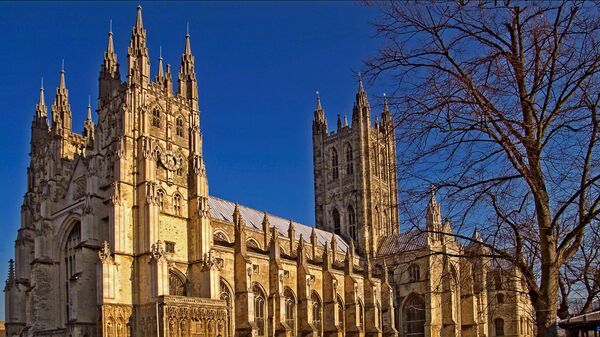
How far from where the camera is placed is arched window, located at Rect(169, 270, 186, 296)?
148 feet

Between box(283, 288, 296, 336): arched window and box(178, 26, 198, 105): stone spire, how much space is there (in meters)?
17.3

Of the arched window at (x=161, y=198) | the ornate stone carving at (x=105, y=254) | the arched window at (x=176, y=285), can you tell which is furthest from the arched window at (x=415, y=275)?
the ornate stone carving at (x=105, y=254)

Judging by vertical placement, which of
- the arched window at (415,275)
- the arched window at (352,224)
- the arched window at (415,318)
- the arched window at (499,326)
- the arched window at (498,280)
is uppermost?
the arched window at (352,224)

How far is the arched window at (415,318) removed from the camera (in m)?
67.8

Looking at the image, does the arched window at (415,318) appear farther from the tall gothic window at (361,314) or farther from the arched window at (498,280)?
the arched window at (498,280)

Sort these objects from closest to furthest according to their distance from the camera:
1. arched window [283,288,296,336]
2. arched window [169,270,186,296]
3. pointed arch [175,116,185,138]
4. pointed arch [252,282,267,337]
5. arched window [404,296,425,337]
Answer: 1. arched window [169,270,186,296]
2. pointed arch [175,116,185,138]
3. pointed arch [252,282,267,337]
4. arched window [283,288,296,336]
5. arched window [404,296,425,337]

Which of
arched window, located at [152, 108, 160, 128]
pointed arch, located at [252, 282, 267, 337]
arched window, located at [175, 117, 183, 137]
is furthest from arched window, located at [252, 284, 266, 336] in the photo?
arched window, located at [152, 108, 160, 128]

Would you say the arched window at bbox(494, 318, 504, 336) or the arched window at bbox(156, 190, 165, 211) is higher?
the arched window at bbox(156, 190, 165, 211)

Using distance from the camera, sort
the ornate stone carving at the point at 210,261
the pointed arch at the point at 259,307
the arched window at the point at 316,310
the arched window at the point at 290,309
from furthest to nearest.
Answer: the arched window at the point at 316,310
the arched window at the point at 290,309
the pointed arch at the point at 259,307
the ornate stone carving at the point at 210,261

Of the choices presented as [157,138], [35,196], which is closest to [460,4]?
[157,138]

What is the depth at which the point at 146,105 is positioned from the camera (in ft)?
155

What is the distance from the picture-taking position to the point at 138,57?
1891 inches

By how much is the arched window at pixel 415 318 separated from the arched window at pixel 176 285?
29.6 metres

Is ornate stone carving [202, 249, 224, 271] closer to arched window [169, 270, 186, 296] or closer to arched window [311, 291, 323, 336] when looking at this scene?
arched window [169, 270, 186, 296]
